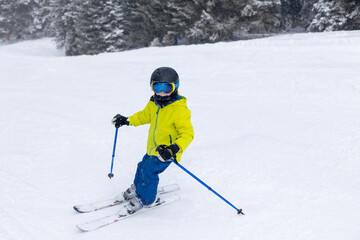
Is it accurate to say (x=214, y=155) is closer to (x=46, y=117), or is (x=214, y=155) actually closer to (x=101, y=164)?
(x=101, y=164)

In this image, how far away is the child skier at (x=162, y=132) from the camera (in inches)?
125

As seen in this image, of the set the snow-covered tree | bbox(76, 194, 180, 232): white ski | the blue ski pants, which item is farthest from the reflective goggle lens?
the snow-covered tree

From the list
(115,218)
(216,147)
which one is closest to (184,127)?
(115,218)

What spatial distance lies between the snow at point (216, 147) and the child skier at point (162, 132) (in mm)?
284

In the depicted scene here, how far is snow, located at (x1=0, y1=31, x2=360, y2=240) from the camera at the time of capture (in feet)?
10.5

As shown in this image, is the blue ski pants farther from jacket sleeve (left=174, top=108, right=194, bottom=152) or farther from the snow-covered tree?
the snow-covered tree

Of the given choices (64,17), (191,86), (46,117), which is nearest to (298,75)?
(191,86)

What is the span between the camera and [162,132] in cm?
334

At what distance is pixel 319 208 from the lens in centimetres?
326

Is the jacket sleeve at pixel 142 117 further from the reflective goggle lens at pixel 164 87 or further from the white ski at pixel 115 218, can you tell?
the white ski at pixel 115 218

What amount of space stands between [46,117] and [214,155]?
13.4 feet

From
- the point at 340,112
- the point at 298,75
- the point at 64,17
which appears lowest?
the point at 340,112

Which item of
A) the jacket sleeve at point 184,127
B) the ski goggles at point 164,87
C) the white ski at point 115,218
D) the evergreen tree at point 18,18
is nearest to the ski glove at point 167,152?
the jacket sleeve at point 184,127

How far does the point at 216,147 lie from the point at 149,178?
5.96ft
